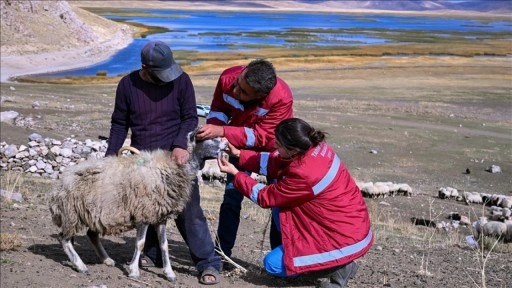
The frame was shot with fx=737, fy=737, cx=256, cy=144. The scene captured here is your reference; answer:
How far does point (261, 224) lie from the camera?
32.5 ft

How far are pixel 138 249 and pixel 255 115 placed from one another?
1.45 m

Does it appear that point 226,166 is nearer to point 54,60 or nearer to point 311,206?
point 311,206

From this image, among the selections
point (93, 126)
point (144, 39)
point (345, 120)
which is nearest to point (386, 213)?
point (93, 126)

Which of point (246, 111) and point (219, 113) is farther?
point (219, 113)

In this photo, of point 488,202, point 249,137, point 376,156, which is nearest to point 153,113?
point 249,137

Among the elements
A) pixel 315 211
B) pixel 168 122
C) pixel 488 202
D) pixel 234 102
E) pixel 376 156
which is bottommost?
pixel 376 156

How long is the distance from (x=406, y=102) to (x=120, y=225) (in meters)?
25.5

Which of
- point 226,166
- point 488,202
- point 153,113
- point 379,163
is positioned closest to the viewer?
point 226,166

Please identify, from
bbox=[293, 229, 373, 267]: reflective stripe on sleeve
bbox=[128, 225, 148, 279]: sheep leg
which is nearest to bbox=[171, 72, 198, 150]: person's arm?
bbox=[128, 225, 148, 279]: sheep leg

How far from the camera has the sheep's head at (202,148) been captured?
5.92m

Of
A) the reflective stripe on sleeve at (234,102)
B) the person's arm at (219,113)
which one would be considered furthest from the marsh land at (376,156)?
the reflective stripe on sleeve at (234,102)

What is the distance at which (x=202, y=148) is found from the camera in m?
5.95

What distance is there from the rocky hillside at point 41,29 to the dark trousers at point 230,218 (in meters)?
42.7

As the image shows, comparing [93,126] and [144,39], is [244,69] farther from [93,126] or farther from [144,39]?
[144,39]
